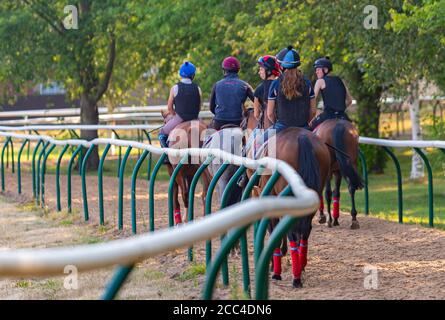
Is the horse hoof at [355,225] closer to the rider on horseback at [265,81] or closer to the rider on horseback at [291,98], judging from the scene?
the rider on horseback at [265,81]

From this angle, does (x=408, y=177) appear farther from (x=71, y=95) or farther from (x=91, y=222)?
(x=91, y=222)

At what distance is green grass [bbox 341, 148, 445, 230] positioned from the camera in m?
15.5

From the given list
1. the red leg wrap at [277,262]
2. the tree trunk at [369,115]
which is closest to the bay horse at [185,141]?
the red leg wrap at [277,262]

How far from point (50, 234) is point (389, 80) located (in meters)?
7.38

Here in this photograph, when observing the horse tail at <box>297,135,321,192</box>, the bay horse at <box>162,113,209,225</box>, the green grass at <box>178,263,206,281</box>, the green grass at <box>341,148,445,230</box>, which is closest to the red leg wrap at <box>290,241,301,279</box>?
the horse tail at <box>297,135,321,192</box>

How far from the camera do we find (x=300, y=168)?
29.9ft

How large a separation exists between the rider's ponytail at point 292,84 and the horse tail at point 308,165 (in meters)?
0.71

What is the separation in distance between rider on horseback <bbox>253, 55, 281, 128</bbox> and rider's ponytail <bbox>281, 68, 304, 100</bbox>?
108cm

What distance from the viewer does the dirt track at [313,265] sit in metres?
8.69

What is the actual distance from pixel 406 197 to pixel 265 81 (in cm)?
936

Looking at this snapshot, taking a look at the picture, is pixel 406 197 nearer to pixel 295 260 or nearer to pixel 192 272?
pixel 192 272
